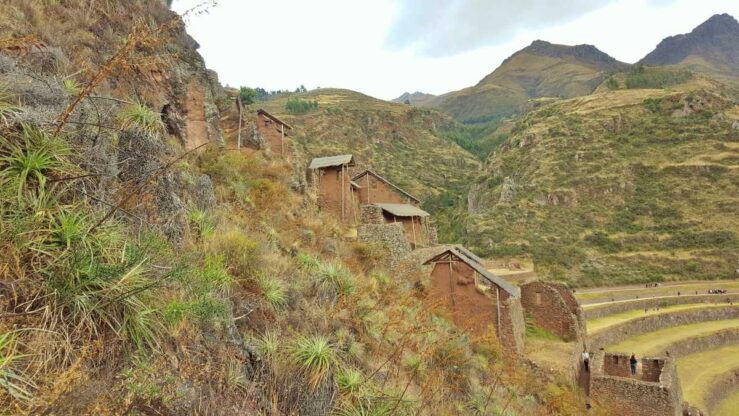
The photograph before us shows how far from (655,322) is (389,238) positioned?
25688mm

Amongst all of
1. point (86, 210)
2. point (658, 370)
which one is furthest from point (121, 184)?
point (658, 370)

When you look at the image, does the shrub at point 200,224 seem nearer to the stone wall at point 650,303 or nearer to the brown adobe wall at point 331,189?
the brown adobe wall at point 331,189

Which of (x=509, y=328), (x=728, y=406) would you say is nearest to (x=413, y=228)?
(x=509, y=328)

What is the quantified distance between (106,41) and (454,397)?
10554 mm

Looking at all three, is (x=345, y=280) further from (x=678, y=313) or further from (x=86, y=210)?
(x=678, y=313)

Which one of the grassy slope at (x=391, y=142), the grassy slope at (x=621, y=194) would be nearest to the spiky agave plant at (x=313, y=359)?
the grassy slope at (x=621, y=194)

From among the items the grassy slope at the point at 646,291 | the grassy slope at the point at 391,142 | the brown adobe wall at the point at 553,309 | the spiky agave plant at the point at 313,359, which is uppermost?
the grassy slope at the point at 391,142

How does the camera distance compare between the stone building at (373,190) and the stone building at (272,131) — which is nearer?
the stone building at (272,131)

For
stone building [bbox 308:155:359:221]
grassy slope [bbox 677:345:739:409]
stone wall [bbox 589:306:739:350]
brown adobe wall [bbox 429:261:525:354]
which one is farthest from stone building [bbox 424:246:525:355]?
grassy slope [bbox 677:345:739:409]

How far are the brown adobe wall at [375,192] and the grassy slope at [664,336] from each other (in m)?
16.0

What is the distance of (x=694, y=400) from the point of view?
807 inches

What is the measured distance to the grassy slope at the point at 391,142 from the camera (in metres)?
79.6

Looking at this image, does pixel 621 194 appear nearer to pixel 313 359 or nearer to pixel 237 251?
pixel 237 251

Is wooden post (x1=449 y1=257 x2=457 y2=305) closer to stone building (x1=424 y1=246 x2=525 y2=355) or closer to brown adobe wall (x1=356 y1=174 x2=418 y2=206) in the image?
stone building (x1=424 y1=246 x2=525 y2=355)
